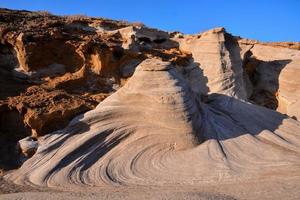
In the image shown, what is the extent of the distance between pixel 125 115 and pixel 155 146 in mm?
547

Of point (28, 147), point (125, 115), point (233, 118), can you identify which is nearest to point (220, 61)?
point (233, 118)

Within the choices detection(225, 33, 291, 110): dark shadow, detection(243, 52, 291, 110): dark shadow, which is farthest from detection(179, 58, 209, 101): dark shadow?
detection(243, 52, 291, 110): dark shadow

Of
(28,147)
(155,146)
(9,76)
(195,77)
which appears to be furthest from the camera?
(195,77)

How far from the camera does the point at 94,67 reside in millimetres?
7809

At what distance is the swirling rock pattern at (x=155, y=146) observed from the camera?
220 inches

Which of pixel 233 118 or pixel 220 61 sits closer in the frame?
pixel 233 118

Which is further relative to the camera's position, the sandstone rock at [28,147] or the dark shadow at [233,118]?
the dark shadow at [233,118]

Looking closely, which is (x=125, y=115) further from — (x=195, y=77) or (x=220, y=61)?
(x=220, y=61)

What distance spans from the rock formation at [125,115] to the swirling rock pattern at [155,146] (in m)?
0.01

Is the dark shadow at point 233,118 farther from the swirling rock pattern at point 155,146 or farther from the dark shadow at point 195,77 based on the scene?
the dark shadow at point 195,77

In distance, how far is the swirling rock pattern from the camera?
560 centimetres

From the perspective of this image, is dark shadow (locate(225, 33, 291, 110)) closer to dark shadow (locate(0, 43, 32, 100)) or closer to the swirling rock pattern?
the swirling rock pattern

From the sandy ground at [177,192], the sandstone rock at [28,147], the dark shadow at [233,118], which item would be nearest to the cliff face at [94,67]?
the sandstone rock at [28,147]

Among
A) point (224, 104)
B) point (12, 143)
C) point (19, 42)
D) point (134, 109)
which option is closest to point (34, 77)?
point (19, 42)
